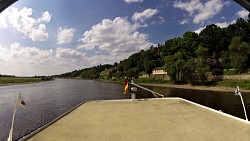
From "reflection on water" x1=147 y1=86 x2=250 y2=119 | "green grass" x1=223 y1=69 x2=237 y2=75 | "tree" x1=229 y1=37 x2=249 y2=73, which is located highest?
"tree" x1=229 y1=37 x2=249 y2=73

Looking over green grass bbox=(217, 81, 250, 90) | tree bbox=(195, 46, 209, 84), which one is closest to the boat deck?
green grass bbox=(217, 81, 250, 90)

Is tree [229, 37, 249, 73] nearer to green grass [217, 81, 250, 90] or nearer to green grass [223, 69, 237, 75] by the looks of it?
green grass [223, 69, 237, 75]

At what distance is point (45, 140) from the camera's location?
1052 centimetres

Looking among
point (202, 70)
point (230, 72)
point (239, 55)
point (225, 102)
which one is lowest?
point (225, 102)

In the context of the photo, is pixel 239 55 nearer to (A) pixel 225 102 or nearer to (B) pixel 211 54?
(B) pixel 211 54

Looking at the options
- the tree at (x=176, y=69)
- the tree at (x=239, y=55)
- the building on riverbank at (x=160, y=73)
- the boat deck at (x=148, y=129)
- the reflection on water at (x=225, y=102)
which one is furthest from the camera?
the building on riverbank at (x=160, y=73)

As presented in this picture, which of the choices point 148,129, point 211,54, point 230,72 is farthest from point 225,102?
point 211,54

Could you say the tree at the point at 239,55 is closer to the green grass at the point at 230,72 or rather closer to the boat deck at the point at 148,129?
the green grass at the point at 230,72

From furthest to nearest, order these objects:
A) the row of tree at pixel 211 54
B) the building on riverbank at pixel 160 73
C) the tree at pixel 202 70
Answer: the building on riverbank at pixel 160 73
the tree at pixel 202 70
the row of tree at pixel 211 54

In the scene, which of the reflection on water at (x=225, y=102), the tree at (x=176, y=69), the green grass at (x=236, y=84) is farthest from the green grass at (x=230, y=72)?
the reflection on water at (x=225, y=102)

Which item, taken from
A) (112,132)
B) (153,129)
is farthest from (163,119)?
(112,132)

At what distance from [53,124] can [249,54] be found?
82.1 metres

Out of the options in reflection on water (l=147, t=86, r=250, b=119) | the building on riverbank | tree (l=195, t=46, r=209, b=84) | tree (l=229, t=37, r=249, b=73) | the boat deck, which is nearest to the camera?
the boat deck

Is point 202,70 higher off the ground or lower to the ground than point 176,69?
lower
